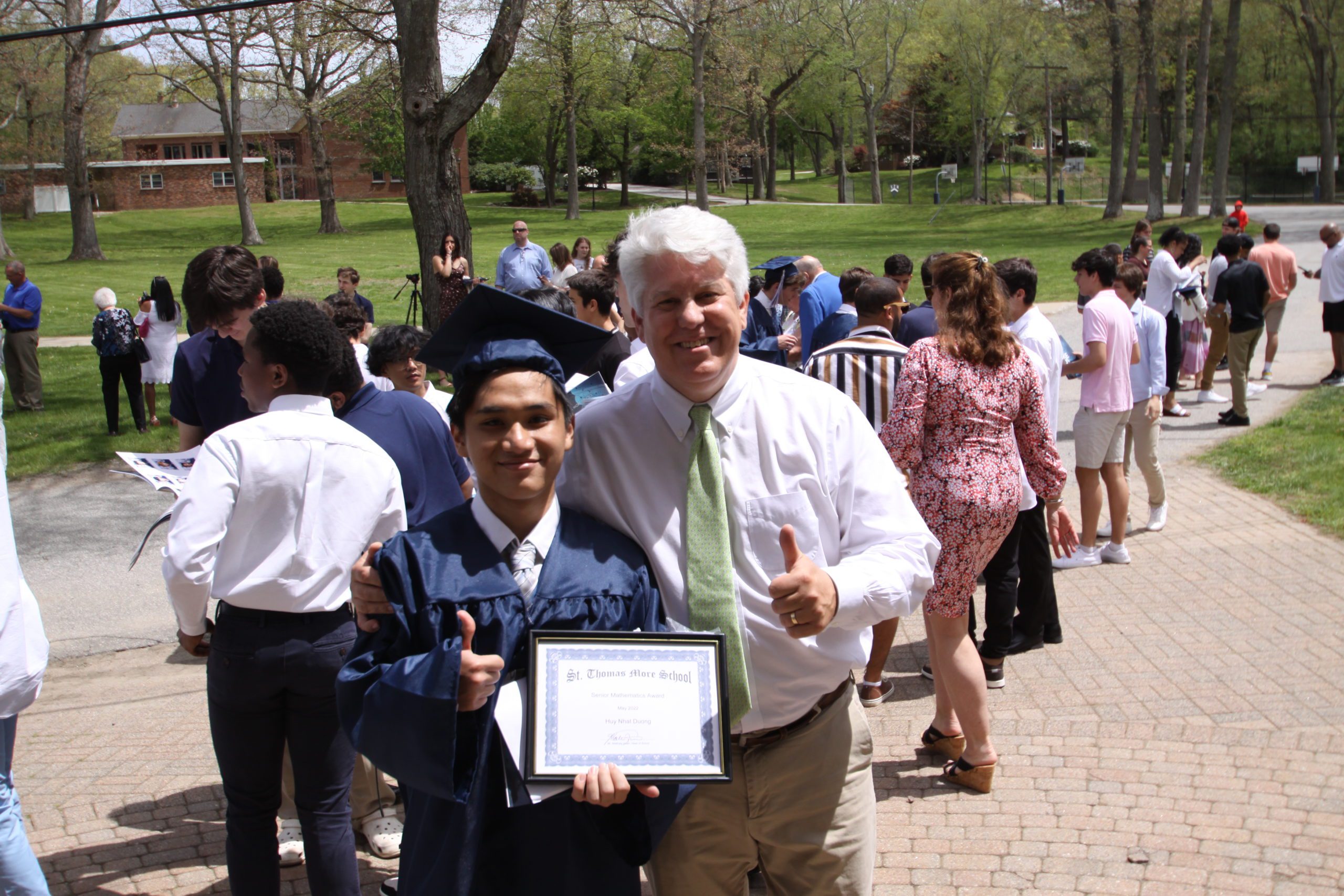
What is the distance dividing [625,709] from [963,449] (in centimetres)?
280

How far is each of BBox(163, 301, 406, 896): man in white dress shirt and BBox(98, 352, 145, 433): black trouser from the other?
10016 mm

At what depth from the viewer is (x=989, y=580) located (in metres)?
5.70

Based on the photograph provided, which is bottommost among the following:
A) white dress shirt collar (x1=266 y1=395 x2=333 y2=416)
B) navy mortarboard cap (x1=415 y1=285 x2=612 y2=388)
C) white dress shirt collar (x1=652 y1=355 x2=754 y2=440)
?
white dress shirt collar (x1=266 y1=395 x2=333 y2=416)

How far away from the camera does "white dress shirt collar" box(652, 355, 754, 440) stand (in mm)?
2594

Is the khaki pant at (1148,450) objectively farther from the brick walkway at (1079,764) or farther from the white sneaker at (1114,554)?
the brick walkway at (1079,764)

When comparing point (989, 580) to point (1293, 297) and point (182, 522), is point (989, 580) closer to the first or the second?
point (182, 522)

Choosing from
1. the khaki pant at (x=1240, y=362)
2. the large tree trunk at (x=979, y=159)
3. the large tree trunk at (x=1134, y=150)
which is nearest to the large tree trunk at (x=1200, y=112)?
the large tree trunk at (x=1134, y=150)

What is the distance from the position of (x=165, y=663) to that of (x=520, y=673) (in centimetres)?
528

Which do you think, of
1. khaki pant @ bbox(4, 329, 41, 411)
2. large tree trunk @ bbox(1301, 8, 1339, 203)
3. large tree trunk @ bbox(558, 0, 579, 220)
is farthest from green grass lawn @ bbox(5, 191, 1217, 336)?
large tree trunk @ bbox(1301, 8, 1339, 203)

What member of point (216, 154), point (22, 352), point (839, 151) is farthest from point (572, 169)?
point (216, 154)

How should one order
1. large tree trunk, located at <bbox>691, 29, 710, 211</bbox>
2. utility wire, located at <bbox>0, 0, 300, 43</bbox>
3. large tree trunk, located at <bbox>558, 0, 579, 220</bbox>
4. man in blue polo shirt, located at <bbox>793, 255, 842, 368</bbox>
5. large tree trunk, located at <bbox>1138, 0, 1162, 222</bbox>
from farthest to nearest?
1. large tree trunk, located at <bbox>558, 0, 579, 220</bbox>
2. large tree trunk, located at <bbox>691, 29, 710, 211</bbox>
3. large tree trunk, located at <bbox>1138, 0, 1162, 222</bbox>
4. man in blue polo shirt, located at <bbox>793, 255, 842, 368</bbox>
5. utility wire, located at <bbox>0, 0, 300, 43</bbox>

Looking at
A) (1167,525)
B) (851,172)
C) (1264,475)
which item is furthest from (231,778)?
(851,172)

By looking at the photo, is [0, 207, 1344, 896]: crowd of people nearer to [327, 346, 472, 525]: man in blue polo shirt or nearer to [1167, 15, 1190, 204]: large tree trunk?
[327, 346, 472, 525]: man in blue polo shirt

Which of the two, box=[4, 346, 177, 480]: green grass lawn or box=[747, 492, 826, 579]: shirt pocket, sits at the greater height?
box=[747, 492, 826, 579]: shirt pocket
